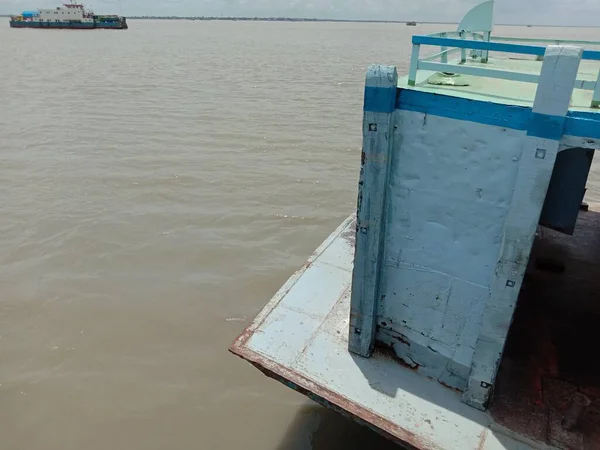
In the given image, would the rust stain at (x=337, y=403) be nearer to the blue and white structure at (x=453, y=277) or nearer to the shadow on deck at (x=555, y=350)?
the blue and white structure at (x=453, y=277)

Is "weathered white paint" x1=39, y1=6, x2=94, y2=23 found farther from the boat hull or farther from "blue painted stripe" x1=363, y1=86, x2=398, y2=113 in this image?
"blue painted stripe" x1=363, y1=86, x2=398, y2=113

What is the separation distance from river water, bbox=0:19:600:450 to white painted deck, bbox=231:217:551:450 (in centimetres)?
112

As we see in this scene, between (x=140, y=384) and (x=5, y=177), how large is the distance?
7.66 metres

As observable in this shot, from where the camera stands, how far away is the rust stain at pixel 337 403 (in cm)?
313

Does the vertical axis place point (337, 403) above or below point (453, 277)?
below

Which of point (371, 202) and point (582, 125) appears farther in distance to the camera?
point (371, 202)

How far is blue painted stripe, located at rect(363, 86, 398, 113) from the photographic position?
117 inches

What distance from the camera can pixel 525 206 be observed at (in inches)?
108

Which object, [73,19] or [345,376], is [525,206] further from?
[73,19]

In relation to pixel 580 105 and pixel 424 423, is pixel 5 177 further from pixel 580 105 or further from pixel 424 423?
pixel 580 105

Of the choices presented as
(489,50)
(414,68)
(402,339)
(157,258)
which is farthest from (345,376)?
(157,258)

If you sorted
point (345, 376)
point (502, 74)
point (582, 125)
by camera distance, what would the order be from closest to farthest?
point (582, 125) < point (502, 74) < point (345, 376)

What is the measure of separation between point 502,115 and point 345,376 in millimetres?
2323

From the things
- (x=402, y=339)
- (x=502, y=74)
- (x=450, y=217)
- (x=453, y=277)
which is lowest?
(x=402, y=339)
